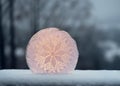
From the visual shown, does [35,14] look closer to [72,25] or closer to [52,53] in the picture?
[72,25]

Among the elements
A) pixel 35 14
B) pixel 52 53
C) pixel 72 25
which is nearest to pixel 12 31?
pixel 35 14

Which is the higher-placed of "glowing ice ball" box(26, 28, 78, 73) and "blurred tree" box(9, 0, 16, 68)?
"glowing ice ball" box(26, 28, 78, 73)

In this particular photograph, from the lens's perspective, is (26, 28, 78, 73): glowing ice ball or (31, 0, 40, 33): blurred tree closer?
(26, 28, 78, 73): glowing ice ball

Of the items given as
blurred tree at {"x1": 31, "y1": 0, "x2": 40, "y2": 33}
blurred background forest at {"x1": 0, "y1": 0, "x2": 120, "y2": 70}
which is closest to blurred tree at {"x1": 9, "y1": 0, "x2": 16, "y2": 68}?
blurred background forest at {"x1": 0, "y1": 0, "x2": 120, "y2": 70}

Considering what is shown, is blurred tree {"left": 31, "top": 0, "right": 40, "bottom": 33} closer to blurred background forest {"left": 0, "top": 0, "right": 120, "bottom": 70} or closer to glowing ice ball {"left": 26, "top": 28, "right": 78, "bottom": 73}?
blurred background forest {"left": 0, "top": 0, "right": 120, "bottom": 70}

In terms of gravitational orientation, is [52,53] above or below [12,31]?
above

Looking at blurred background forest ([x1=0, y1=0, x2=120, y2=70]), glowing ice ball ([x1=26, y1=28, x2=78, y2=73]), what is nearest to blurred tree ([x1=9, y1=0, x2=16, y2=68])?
blurred background forest ([x1=0, y1=0, x2=120, y2=70])
